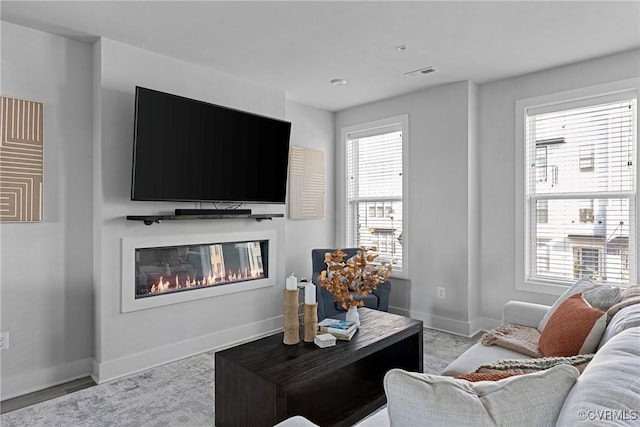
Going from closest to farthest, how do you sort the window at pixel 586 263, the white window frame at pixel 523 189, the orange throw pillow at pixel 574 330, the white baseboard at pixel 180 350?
the orange throw pillow at pixel 574 330 → the white baseboard at pixel 180 350 → the window at pixel 586 263 → the white window frame at pixel 523 189

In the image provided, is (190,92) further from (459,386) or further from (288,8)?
(459,386)

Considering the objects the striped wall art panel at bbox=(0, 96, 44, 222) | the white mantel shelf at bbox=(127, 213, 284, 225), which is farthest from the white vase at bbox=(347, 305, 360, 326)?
the striped wall art panel at bbox=(0, 96, 44, 222)

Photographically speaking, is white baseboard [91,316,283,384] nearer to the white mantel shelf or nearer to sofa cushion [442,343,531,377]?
the white mantel shelf

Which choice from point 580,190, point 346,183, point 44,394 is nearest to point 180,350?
point 44,394

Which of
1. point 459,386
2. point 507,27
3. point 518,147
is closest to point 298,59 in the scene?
point 507,27

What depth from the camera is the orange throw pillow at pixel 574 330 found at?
73.6 inches

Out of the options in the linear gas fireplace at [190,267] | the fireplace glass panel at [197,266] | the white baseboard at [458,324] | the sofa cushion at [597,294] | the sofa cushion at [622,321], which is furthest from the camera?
the white baseboard at [458,324]

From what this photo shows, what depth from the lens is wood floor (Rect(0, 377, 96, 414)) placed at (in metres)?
2.54

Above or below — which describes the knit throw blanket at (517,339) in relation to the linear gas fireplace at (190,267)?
below

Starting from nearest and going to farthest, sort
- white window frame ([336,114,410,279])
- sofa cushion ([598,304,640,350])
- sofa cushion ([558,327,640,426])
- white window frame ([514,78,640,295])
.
A: 1. sofa cushion ([558,327,640,426])
2. sofa cushion ([598,304,640,350])
3. white window frame ([514,78,640,295])
4. white window frame ([336,114,410,279])

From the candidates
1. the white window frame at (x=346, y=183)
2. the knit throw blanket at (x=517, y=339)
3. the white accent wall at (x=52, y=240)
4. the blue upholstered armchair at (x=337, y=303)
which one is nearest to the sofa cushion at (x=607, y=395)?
the knit throw blanket at (x=517, y=339)

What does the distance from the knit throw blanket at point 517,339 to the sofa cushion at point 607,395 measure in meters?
1.14

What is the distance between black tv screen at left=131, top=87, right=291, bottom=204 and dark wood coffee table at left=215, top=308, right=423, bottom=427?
1.48 meters

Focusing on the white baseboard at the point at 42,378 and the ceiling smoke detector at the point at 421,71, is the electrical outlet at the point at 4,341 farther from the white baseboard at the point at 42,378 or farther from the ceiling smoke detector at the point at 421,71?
the ceiling smoke detector at the point at 421,71
